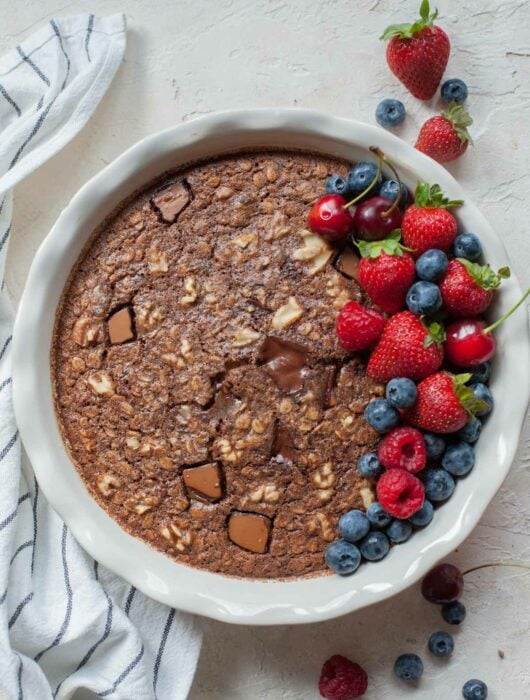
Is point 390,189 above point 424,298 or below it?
above

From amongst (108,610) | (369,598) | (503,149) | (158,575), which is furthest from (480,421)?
(108,610)

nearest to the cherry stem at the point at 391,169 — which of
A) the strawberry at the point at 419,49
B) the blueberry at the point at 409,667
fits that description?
the strawberry at the point at 419,49

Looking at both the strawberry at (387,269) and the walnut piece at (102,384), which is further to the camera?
the walnut piece at (102,384)

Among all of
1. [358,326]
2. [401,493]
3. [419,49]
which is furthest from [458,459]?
[419,49]

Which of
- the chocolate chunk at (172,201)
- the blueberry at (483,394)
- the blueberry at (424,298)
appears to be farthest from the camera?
the chocolate chunk at (172,201)

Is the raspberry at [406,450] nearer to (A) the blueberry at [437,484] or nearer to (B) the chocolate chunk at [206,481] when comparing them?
(A) the blueberry at [437,484]

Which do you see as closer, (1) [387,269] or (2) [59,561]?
(1) [387,269]

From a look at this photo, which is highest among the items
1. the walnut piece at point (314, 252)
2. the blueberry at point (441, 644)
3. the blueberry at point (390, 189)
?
the blueberry at point (390, 189)

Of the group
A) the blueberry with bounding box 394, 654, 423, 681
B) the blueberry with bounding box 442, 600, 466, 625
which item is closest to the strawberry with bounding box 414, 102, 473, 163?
the blueberry with bounding box 442, 600, 466, 625

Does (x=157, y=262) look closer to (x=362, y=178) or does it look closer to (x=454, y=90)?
(x=362, y=178)
